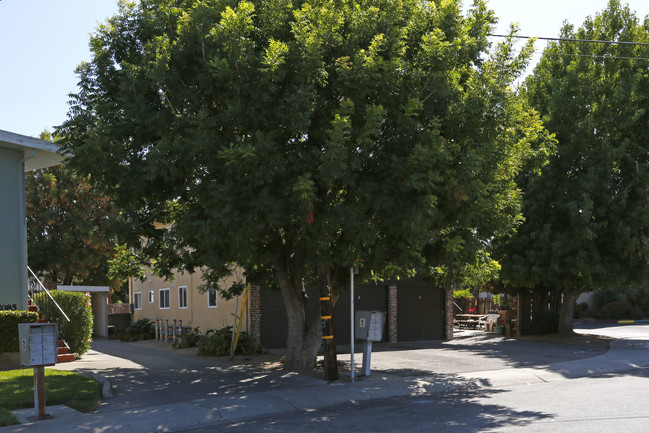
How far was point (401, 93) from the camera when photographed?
1144 cm

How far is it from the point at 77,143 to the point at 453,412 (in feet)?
27.9

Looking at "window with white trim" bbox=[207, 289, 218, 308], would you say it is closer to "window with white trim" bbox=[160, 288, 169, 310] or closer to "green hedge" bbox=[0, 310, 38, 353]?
"window with white trim" bbox=[160, 288, 169, 310]

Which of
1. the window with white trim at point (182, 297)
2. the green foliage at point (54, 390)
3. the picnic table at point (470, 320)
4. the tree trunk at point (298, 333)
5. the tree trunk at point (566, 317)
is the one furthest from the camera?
the picnic table at point (470, 320)

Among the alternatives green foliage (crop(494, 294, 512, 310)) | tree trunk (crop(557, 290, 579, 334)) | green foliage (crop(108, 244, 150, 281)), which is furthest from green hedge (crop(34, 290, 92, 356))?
green foliage (crop(494, 294, 512, 310))

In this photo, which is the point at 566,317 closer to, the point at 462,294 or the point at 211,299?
the point at 462,294

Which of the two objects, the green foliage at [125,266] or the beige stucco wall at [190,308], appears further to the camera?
the beige stucco wall at [190,308]

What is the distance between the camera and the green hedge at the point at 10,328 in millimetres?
14273

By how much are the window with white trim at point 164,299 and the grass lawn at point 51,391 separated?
45.5 feet

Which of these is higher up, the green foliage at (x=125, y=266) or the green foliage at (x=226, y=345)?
the green foliage at (x=125, y=266)

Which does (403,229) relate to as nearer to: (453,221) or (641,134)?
(453,221)

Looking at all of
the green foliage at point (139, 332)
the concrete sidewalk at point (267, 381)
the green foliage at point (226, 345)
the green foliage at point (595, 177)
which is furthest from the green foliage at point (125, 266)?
the green foliage at point (595, 177)

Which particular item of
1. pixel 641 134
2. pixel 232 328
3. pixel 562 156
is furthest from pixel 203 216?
pixel 641 134

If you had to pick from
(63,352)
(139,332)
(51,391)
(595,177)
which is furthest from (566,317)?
(51,391)

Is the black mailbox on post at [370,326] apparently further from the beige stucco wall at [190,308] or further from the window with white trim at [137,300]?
the window with white trim at [137,300]
